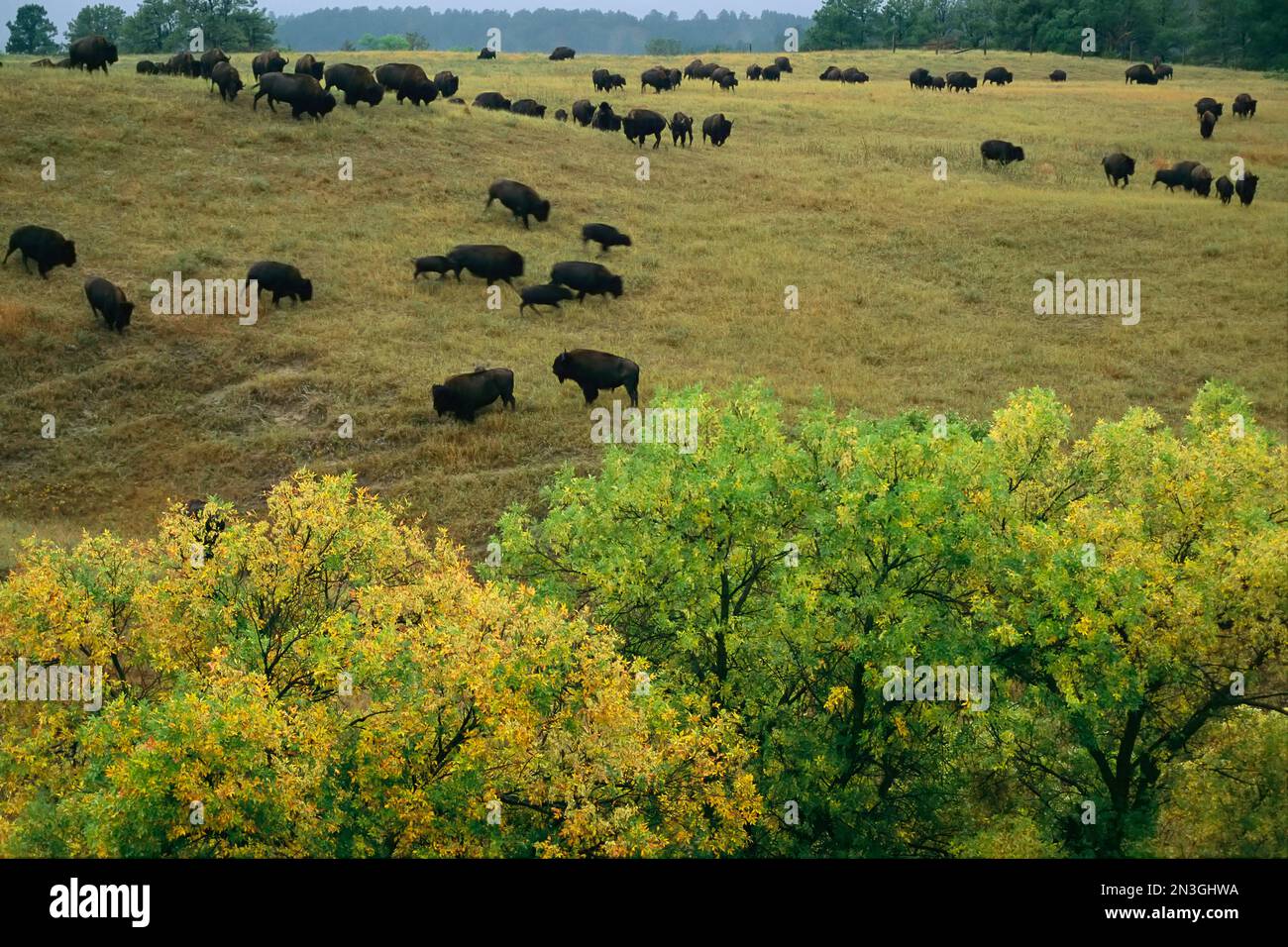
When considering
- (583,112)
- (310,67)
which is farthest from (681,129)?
(310,67)

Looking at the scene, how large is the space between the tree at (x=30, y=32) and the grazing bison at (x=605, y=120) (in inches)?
3581

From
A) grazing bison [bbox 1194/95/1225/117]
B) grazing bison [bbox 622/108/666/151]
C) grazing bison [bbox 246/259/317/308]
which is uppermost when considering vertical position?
grazing bison [bbox 1194/95/1225/117]

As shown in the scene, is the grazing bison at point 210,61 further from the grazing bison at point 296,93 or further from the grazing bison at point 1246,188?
the grazing bison at point 1246,188

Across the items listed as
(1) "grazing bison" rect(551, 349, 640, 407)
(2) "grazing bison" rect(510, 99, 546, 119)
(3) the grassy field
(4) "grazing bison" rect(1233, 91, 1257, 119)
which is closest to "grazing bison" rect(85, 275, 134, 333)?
(3) the grassy field

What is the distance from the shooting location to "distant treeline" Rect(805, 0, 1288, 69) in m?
108

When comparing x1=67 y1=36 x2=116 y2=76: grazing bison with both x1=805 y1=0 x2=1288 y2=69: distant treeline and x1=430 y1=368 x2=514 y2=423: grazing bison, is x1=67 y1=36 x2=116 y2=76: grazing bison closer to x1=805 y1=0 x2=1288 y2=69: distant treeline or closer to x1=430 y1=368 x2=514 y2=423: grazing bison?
x1=430 y1=368 x2=514 y2=423: grazing bison

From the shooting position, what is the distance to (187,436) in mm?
29156

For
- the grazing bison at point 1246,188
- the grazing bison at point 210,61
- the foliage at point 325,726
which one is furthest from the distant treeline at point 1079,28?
the foliage at point 325,726

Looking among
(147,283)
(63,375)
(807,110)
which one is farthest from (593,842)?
(807,110)

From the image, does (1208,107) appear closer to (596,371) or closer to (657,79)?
(657,79)

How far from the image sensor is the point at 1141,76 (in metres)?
84.0

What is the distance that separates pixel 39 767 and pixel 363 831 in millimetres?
4247

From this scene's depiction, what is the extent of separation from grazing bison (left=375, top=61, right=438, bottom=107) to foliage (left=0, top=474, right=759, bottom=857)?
125 feet

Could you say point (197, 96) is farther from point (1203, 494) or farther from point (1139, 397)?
point (1203, 494)
